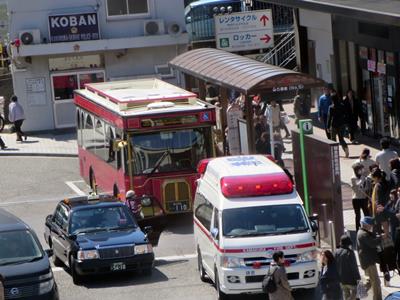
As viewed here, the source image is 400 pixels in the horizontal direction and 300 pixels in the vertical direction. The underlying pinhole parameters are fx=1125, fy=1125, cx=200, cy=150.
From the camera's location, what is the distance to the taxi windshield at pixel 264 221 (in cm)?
1994

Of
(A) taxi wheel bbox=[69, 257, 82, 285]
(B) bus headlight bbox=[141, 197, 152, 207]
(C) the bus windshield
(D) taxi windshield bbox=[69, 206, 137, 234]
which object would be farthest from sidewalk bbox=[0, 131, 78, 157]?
(A) taxi wheel bbox=[69, 257, 82, 285]

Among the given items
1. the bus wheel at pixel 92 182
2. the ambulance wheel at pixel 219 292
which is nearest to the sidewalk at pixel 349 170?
the ambulance wheel at pixel 219 292

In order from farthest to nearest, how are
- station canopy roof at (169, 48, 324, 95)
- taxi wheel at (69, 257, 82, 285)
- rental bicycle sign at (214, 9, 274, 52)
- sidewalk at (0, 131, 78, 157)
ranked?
1. rental bicycle sign at (214, 9, 274, 52)
2. sidewalk at (0, 131, 78, 157)
3. station canopy roof at (169, 48, 324, 95)
4. taxi wheel at (69, 257, 82, 285)

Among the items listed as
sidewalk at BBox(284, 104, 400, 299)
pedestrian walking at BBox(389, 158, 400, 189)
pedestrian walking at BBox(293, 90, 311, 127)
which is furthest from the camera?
pedestrian walking at BBox(293, 90, 311, 127)

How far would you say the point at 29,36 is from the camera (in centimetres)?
4344

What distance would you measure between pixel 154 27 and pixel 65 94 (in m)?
4.41

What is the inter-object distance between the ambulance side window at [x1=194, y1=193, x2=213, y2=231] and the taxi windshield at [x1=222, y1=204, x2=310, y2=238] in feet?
3.34

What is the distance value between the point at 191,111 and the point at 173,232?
298 centimetres

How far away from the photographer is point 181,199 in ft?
89.1

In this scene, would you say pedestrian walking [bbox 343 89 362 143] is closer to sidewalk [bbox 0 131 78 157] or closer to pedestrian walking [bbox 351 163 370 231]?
sidewalk [bbox 0 131 78 157]

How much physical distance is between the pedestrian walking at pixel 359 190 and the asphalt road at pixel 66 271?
3.66m

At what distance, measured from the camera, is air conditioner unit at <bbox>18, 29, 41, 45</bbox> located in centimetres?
4341

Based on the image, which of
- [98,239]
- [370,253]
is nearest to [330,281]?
[370,253]

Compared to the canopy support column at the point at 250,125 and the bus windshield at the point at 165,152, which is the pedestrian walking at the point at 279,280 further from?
the canopy support column at the point at 250,125
